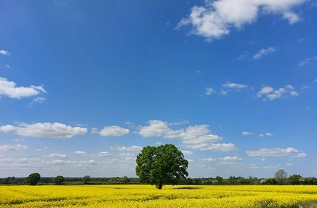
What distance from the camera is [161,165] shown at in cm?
5753

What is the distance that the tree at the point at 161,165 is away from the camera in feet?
190

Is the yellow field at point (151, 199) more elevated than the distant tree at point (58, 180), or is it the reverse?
the distant tree at point (58, 180)

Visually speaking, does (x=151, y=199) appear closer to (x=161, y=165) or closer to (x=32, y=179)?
(x=161, y=165)

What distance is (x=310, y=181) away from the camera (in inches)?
3071

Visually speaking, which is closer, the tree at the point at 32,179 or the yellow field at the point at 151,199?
the yellow field at the point at 151,199

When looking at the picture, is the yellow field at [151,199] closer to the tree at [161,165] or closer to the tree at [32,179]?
the tree at [161,165]

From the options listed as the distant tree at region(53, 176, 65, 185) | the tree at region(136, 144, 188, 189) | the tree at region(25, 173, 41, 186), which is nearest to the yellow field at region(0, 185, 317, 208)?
the tree at region(136, 144, 188, 189)

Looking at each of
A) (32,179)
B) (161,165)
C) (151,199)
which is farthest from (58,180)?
(151,199)

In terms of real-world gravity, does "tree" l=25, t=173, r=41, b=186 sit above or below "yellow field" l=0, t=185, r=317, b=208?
above

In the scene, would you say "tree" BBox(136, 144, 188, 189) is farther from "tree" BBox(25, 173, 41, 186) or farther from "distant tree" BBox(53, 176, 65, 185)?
"tree" BBox(25, 173, 41, 186)

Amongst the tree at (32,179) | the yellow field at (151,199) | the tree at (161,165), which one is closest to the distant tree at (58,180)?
the tree at (32,179)

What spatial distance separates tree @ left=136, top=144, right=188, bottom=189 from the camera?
5797 centimetres

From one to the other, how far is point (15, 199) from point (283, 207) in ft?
78.3

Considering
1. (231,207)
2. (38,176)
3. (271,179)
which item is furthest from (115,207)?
(38,176)
